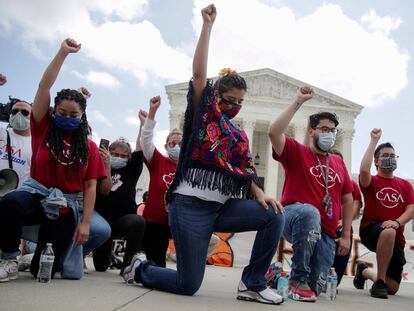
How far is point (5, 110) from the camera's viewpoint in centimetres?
529

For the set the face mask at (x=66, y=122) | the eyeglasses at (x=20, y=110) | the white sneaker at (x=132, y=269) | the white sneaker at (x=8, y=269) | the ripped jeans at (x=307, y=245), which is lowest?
the white sneaker at (x=8, y=269)

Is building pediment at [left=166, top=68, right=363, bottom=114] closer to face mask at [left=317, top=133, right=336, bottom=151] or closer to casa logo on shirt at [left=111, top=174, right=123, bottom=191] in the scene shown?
casa logo on shirt at [left=111, top=174, right=123, bottom=191]

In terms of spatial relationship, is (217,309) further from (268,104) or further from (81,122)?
(268,104)

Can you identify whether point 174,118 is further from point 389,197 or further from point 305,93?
point 305,93

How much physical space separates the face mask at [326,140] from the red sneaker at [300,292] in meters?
1.31

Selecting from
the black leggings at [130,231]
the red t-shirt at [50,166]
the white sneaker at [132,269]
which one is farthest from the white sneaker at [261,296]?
the black leggings at [130,231]

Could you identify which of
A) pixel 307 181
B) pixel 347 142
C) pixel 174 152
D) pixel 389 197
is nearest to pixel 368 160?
pixel 389 197

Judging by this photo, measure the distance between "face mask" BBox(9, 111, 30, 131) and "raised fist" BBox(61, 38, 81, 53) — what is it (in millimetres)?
2016

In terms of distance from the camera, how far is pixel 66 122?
3.56m

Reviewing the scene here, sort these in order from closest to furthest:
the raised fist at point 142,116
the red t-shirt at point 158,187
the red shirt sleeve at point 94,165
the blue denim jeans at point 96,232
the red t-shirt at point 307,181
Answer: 1. the red shirt sleeve at point 94,165
2. the red t-shirt at point 307,181
3. the blue denim jeans at point 96,232
4. the raised fist at point 142,116
5. the red t-shirt at point 158,187

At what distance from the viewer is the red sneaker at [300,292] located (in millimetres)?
3424

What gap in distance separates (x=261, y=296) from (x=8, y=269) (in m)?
1.93

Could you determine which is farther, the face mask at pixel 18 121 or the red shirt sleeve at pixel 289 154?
the face mask at pixel 18 121

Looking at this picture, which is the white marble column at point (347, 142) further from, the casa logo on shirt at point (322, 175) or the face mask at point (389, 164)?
the casa logo on shirt at point (322, 175)
